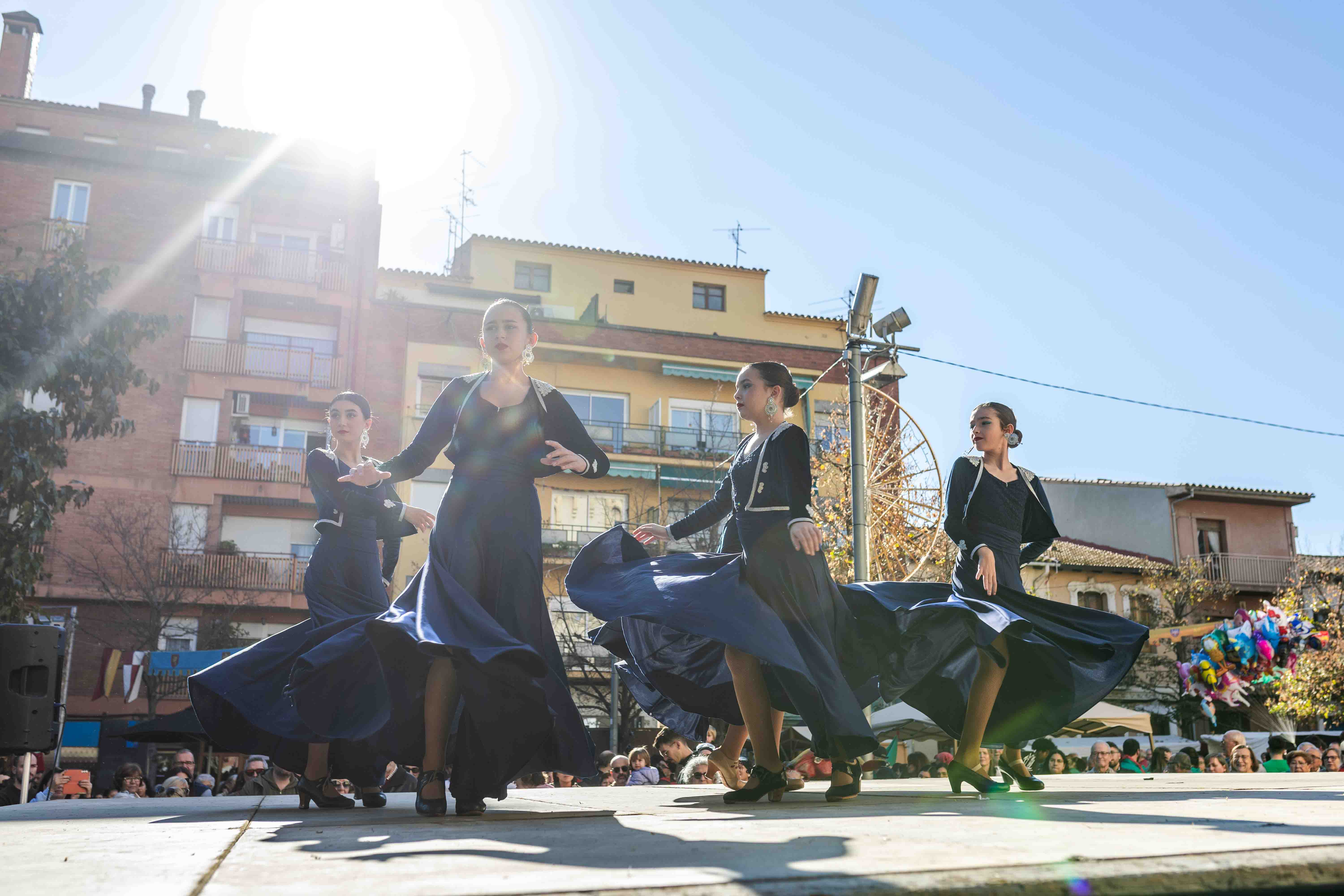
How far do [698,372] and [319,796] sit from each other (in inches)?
1378

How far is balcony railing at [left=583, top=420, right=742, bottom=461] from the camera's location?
38.5m

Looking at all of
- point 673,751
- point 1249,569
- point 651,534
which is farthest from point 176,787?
point 1249,569

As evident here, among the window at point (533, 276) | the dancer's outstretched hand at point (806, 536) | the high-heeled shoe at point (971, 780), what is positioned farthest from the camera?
the window at point (533, 276)

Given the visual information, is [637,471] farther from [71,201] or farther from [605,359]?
[71,201]

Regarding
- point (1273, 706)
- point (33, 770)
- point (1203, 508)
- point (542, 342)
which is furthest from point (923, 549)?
point (1203, 508)

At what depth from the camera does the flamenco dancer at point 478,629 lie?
4.40 m

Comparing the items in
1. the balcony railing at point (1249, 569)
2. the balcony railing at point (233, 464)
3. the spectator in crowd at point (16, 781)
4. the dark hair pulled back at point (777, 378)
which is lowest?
the spectator in crowd at point (16, 781)

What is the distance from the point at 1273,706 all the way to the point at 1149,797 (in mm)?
24832

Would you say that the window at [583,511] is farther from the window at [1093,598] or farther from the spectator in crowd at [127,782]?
the spectator in crowd at [127,782]

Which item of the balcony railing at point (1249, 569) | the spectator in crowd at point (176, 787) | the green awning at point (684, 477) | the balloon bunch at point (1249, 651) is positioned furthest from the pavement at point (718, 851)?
the balcony railing at point (1249, 569)

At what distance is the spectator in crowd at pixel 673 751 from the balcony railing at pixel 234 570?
24.6 m

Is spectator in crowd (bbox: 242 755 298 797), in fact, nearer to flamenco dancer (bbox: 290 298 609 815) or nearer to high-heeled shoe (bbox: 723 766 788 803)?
flamenco dancer (bbox: 290 298 609 815)

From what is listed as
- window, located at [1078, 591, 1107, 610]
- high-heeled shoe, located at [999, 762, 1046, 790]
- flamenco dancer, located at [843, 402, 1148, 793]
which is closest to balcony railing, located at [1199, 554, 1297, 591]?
window, located at [1078, 591, 1107, 610]

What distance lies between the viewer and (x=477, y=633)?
14.4 ft
